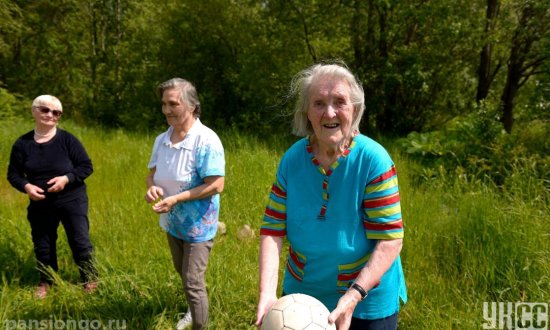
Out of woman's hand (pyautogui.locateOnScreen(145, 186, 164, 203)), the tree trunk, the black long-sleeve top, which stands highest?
the tree trunk

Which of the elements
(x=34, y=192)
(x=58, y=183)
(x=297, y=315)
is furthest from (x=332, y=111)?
(x=34, y=192)

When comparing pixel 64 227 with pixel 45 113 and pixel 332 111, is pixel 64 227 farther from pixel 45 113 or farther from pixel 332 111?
pixel 332 111

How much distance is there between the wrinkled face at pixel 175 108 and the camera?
9.30ft

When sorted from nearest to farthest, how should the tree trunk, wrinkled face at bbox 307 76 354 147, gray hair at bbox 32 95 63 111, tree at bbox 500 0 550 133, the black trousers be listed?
wrinkled face at bbox 307 76 354 147 < gray hair at bbox 32 95 63 111 < the black trousers < tree at bbox 500 0 550 133 < the tree trunk

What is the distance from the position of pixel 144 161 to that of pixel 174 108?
418 cm

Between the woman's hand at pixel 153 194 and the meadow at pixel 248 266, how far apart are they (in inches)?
38.4

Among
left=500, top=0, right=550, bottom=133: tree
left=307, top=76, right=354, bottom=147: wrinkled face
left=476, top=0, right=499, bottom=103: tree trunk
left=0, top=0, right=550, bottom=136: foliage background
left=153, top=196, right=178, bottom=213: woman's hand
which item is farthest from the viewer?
left=476, top=0, right=499, bottom=103: tree trunk

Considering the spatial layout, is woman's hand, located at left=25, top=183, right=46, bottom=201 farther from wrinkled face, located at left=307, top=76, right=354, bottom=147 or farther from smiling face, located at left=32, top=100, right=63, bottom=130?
wrinkled face, located at left=307, top=76, right=354, bottom=147

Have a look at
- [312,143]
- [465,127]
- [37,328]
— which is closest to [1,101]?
[37,328]

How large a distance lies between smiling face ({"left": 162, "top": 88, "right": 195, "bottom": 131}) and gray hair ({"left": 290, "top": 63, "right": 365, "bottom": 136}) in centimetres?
106

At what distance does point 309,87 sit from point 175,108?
127 cm

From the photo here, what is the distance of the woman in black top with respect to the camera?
3496 millimetres

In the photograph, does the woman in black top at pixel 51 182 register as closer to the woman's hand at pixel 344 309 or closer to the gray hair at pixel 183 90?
the gray hair at pixel 183 90

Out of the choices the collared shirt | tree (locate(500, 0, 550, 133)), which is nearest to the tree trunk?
tree (locate(500, 0, 550, 133))
